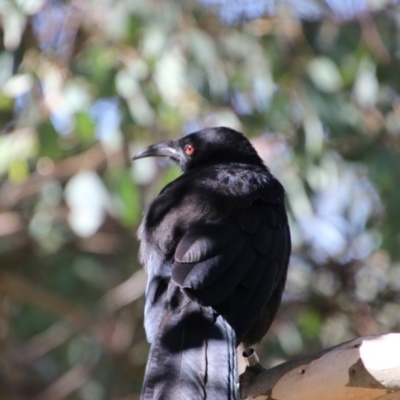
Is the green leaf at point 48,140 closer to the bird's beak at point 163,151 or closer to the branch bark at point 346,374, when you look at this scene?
the bird's beak at point 163,151

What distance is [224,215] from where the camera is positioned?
525cm

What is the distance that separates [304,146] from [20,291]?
3.34 m

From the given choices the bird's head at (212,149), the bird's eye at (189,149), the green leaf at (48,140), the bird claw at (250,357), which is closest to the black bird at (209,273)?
the bird claw at (250,357)

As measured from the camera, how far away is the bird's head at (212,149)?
21.9 ft

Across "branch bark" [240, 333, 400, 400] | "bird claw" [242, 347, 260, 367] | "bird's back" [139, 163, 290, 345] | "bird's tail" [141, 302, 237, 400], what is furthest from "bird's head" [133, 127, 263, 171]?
"branch bark" [240, 333, 400, 400]

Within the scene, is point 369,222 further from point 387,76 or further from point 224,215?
point 224,215

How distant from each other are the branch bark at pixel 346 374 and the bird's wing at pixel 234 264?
0.47 m

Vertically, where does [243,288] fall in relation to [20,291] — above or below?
above

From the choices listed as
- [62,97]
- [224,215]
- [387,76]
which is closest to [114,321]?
[62,97]

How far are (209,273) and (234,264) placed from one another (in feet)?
0.79

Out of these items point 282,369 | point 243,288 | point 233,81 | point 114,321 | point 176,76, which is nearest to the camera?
point 282,369

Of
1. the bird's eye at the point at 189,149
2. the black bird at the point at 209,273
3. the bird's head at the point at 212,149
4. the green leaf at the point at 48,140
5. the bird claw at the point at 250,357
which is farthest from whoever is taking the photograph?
the green leaf at the point at 48,140

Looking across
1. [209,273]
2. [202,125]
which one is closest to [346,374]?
[209,273]

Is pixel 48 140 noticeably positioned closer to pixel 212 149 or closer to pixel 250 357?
pixel 212 149
